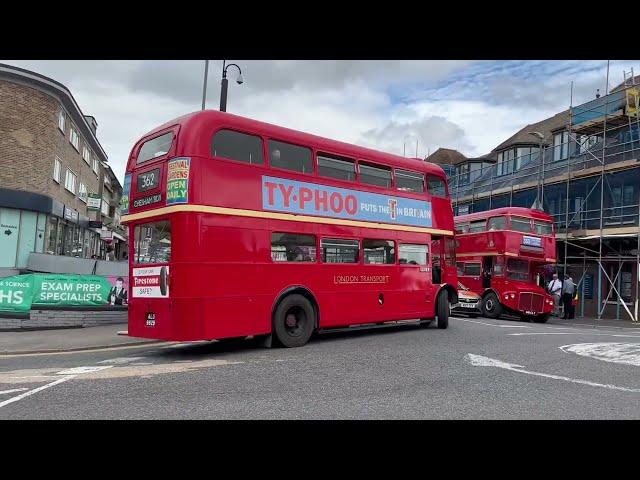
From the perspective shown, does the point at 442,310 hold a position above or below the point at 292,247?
below

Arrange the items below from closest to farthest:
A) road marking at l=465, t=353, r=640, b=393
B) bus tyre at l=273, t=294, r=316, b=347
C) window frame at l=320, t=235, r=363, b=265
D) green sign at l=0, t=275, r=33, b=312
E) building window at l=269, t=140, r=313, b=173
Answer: road marking at l=465, t=353, r=640, b=393 < bus tyre at l=273, t=294, r=316, b=347 < building window at l=269, t=140, r=313, b=173 < window frame at l=320, t=235, r=363, b=265 < green sign at l=0, t=275, r=33, b=312

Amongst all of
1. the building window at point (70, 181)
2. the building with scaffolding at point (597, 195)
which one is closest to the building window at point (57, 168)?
the building window at point (70, 181)

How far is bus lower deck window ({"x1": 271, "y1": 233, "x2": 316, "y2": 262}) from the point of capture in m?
10.0

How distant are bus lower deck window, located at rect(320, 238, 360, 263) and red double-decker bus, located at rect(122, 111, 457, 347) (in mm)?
22

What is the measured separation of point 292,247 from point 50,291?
8005 millimetres

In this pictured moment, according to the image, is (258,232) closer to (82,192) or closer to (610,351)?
(610,351)

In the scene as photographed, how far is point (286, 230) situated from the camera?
1022 centimetres

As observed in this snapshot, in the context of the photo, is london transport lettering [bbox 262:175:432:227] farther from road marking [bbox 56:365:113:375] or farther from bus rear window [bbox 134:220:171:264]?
road marking [bbox 56:365:113:375]

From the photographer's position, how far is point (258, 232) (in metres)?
9.73

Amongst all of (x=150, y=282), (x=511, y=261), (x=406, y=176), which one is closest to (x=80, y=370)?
(x=150, y=282)

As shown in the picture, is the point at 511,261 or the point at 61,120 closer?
the point at 511,261

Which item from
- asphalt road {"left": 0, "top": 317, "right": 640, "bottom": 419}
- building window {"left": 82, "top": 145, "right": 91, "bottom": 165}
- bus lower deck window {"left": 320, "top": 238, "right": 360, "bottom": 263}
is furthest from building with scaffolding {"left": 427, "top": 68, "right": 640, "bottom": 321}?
A: building window {"left": 82, "top": 145, "right": 91, "bottom": 165}

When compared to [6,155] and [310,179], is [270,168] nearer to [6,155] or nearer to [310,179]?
[310,179]

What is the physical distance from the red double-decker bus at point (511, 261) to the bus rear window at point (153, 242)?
1496 centimetres
